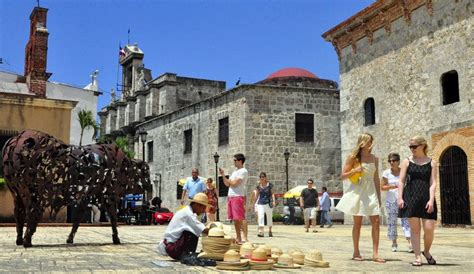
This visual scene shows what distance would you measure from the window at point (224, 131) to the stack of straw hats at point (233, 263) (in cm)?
2407

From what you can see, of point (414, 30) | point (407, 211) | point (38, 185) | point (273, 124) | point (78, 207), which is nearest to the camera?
point (407, 211)

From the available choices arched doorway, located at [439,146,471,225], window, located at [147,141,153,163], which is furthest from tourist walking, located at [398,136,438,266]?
window, located at [147,141,153,163]

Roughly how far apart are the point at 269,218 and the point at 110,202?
4.70 metres

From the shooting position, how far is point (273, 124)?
94.8ft

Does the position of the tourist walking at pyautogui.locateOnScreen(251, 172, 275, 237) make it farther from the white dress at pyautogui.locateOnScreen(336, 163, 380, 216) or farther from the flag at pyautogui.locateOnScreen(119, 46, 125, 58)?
the flag at pyautogui.locateOnScreen(119, 46, 125, 58)

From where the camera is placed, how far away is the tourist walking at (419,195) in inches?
272

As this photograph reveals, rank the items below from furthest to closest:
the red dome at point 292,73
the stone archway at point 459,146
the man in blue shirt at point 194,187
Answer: the red dome at point 292,73 < the stone archway at point 459,146 < the man in blue shirt at point 194,187

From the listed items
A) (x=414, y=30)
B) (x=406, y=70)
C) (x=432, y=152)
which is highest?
(x=414, y=30)

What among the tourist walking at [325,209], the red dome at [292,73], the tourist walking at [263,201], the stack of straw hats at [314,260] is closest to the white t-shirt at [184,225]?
the stack of straw hats at [314,260]

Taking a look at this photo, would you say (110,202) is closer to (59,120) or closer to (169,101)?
(59,120)

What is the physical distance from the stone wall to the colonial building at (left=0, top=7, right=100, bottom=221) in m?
9.36

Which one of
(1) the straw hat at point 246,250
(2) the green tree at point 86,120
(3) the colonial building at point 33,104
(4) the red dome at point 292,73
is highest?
(4) the red dome at point 292,73

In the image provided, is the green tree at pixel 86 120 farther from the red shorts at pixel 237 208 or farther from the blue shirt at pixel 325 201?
the red shorts at pixel 237 208

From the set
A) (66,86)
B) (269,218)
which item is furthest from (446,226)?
(66,86)
